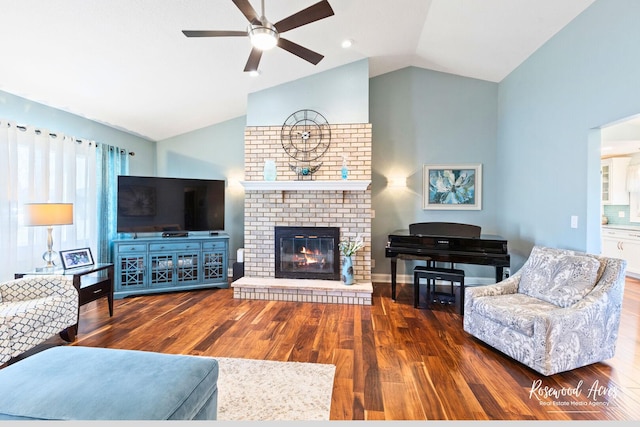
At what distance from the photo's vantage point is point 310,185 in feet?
12.7

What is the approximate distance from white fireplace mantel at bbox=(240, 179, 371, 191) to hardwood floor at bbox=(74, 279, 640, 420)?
1569 millimetres

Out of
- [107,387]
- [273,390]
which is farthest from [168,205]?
[107,387]

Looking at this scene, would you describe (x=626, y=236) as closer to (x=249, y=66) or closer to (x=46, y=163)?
(x=249, y=66)

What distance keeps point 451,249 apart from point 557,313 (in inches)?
54.4

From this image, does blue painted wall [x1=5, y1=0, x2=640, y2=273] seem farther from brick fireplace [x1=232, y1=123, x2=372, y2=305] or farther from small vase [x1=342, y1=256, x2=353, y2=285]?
small vase [x1=342, y1=256, x2=353, y2=285]

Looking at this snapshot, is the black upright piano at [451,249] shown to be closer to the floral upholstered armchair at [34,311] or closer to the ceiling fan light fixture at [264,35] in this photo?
the ceiling fan light fixture at [264,35]

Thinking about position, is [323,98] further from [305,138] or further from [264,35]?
[264,35]

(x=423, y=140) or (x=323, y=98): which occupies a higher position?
(x=323, y=98)

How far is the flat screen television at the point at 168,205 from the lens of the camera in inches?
158

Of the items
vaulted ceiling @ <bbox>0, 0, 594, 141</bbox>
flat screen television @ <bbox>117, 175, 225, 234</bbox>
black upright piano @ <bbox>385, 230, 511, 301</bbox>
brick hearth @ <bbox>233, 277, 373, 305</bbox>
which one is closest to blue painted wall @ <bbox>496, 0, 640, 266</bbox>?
vaulted ceiling @ <bbox>0, 0, 594, 141</bbox>

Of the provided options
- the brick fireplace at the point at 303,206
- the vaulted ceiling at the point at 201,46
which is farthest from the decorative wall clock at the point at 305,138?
the vaulted ceiling at the point at 201,46

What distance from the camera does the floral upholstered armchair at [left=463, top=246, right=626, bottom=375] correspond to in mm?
2051

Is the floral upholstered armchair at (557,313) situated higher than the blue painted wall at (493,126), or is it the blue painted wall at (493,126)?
the blue painted wall at (493,126)

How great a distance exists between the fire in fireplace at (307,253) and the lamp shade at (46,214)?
7.81 feet
